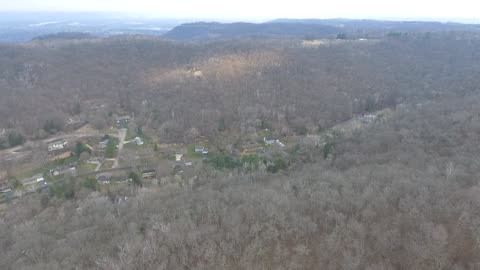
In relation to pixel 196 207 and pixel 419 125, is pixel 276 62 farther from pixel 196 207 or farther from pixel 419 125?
pixel 196 207

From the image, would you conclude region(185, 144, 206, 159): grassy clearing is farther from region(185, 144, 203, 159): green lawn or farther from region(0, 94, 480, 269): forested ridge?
region(0, 94, 480, 269): forested ridge

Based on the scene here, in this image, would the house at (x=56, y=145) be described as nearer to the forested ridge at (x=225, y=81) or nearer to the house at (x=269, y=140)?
the forested ridge at (x=225, y=81)

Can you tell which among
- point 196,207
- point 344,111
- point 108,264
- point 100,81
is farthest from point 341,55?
point 108,264

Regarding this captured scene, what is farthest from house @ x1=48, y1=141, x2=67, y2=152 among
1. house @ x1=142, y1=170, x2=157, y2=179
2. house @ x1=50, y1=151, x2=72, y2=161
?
house @ x1=142, y1=170, x2=157, y2=179

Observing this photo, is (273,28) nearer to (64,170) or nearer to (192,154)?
(192,154)

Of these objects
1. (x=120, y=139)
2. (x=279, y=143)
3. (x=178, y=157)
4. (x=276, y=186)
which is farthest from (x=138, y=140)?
(x=276, y=186)
